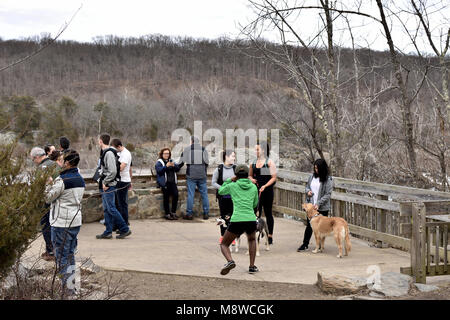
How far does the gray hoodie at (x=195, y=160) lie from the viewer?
11578 mm

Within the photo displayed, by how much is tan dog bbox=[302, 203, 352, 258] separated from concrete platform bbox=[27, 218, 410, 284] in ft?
0.72

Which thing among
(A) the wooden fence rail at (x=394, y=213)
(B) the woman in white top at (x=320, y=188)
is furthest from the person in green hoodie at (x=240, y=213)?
(A) the wooden fence rail at (x=394, y=213)

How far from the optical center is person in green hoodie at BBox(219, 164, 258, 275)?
689cm

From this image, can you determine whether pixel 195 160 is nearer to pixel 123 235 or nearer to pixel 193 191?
pixel 193 191

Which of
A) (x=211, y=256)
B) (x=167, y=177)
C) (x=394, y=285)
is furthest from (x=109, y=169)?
(x=394, y=285)

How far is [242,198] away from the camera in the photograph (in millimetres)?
6945

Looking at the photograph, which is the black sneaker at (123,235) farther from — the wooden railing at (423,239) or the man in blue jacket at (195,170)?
the wooden railing at (423,239)

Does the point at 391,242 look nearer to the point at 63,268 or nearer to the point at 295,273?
the point at 295,273

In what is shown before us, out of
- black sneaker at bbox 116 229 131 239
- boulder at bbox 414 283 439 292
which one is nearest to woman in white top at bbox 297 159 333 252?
boulder at bbox 414 283 439 292

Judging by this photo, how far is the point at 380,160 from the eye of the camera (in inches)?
547

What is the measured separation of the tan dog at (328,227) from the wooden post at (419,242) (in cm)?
171

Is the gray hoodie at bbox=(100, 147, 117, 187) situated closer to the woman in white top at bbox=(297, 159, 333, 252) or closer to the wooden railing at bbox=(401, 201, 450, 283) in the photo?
the woman in white top at bbox=(297, 159, 333, 252)

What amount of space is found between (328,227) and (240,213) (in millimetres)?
1923

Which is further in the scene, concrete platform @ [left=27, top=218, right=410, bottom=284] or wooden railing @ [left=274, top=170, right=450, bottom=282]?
concrete platform @ [left=27, top=218, right=410, bottom=284]
